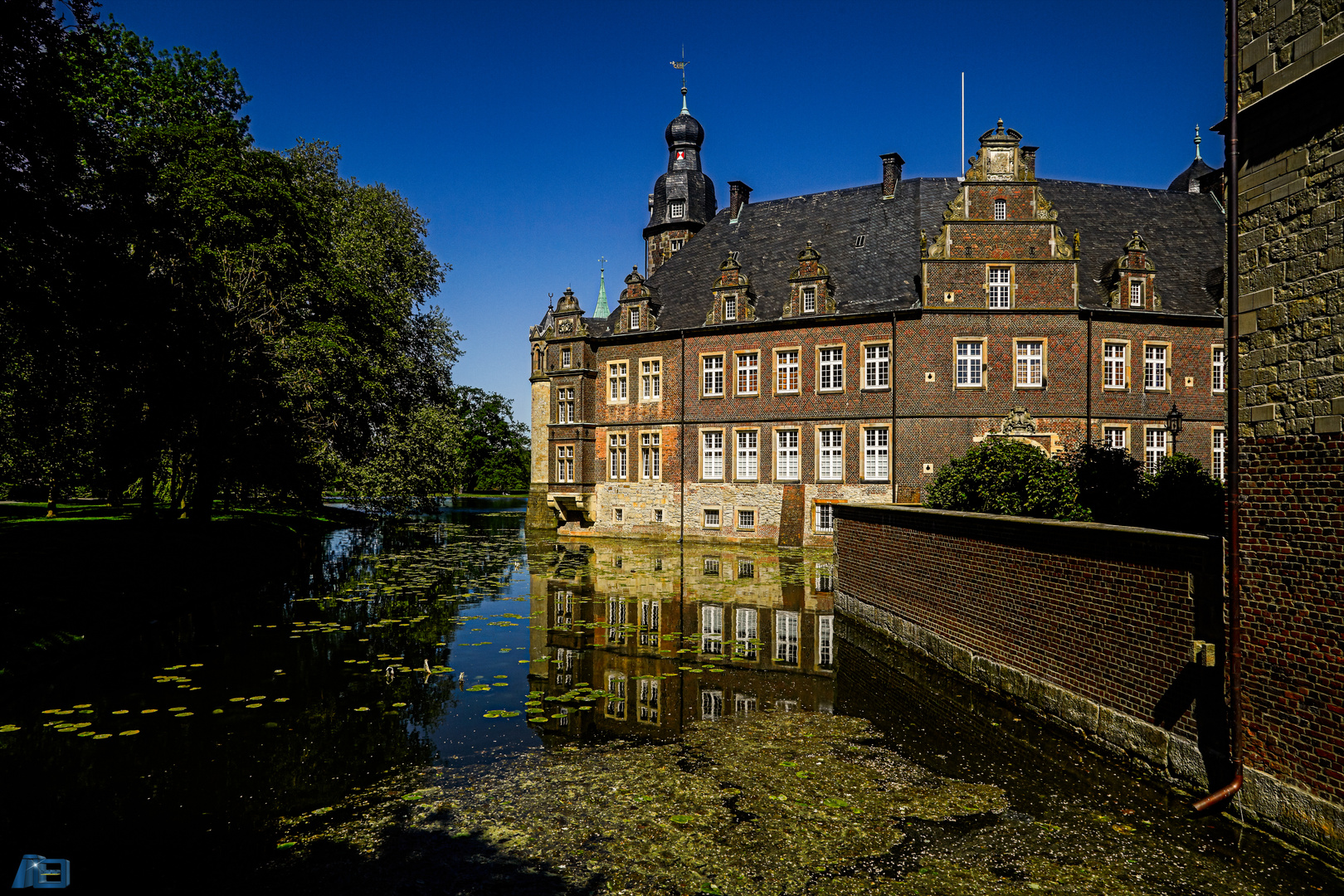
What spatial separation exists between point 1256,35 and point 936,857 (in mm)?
7315

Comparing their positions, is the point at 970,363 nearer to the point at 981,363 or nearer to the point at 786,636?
the point at 981,363

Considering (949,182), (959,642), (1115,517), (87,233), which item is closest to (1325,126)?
(959,642)

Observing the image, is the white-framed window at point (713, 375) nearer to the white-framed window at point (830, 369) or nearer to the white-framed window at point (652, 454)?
the white-framed window at point (652, 454)

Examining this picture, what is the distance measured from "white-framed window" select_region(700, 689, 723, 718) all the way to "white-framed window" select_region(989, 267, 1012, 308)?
22257 millimetres

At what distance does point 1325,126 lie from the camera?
611cm

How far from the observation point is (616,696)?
9.94 meters

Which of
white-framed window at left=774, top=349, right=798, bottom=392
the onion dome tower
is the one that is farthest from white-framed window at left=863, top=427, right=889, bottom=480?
the onion dome tower

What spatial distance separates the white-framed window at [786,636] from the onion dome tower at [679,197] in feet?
102

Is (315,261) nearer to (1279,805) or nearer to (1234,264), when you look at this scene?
(1234,264)

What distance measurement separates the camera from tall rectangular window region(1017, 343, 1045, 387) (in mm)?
27656

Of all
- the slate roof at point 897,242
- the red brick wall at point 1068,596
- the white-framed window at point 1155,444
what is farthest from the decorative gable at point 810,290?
the red brick wall at point 1068,596

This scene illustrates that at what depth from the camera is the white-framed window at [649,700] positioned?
902 centimetres

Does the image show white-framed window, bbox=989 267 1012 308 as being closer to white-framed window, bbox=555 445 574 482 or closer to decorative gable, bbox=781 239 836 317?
decorative gable, bbox=781 239 836 317

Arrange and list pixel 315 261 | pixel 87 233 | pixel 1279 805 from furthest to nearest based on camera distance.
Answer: pixel 315 261
pixel 87 233
pixel 1279 805
